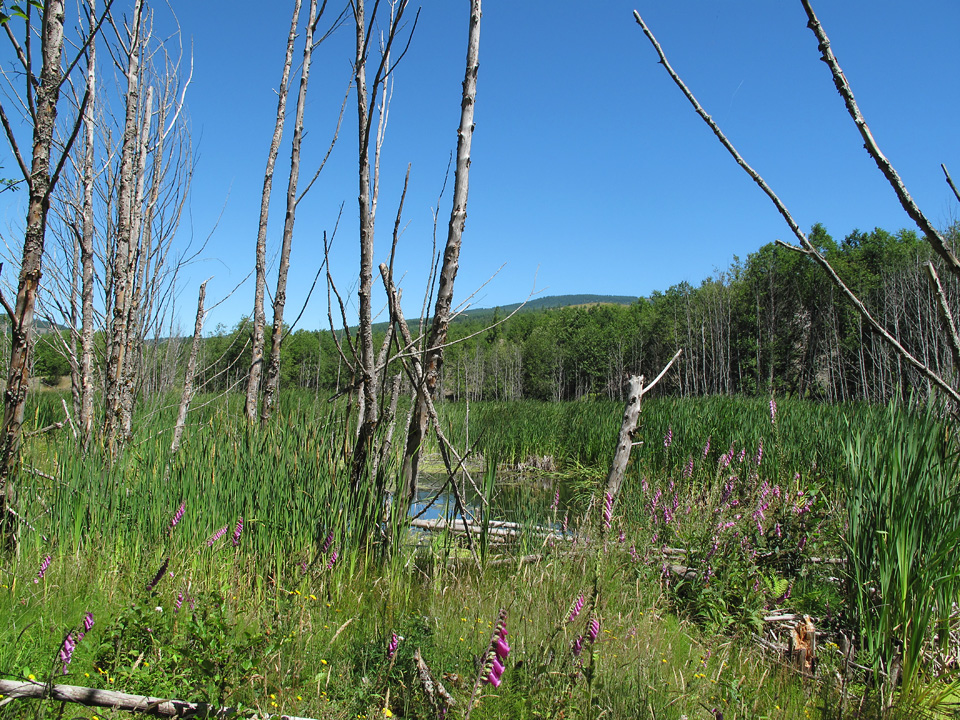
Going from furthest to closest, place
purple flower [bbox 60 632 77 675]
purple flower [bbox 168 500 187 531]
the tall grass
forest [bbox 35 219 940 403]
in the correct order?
forest [bbox 35 219 940 403] < purple flower [bbox 168 500 187 531] < the tall grass < purple flower [bbox 60 632 77 675]

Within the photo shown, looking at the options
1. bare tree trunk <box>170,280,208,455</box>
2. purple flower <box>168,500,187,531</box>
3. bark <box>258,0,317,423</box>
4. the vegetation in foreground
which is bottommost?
the vegetation in foreground

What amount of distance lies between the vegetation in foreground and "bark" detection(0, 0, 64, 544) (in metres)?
0.63

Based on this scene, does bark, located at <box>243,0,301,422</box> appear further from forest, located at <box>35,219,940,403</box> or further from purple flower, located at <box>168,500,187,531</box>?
forest, located at <box>35,219,940,403</box>

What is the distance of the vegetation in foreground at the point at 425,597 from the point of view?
6.49 feet

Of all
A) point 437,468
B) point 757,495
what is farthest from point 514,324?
point 757,495

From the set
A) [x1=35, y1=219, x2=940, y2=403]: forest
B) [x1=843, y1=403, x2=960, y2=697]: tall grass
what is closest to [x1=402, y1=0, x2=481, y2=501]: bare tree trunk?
[x1=843, y1=403, x2=960, y2=697]: tall grass

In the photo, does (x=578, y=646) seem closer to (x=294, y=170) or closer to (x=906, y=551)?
(x=906, y=551)

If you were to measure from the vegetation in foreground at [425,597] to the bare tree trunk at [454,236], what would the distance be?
0.49 m

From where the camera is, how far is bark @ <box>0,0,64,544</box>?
8.04 ft

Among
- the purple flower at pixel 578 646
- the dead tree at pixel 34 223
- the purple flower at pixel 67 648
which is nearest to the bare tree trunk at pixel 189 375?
the dead tree at pixel 34 223

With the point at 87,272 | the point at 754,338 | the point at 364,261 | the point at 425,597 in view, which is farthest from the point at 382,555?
the point at 754,338

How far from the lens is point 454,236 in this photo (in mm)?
3123

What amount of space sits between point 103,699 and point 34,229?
1.96 m

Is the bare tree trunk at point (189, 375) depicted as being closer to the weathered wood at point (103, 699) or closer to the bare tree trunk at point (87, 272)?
the bare tree trunk at point (87, 272)
